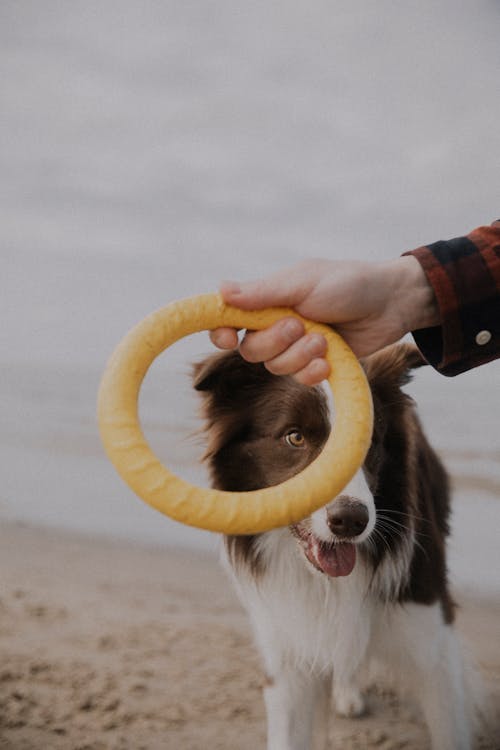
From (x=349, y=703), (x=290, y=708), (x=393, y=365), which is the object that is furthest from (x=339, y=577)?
(x=349, y=703)

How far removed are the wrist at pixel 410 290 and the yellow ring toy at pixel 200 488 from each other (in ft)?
0.84

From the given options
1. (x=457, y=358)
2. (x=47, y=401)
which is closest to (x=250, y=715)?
(x=457, y=358)

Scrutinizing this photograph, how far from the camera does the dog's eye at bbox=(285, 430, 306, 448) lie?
3.16 meters

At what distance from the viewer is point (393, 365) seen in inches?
132

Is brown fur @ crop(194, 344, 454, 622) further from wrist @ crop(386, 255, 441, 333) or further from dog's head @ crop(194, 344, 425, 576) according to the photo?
wrist @ crop(386, 255, 441, 333)

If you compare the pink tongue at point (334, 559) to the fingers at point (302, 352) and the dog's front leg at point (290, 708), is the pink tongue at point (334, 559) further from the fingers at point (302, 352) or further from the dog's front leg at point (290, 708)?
the fingers at point (302, 352)

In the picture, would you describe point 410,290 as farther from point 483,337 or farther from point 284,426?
point 284,426

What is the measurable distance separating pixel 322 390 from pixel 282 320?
2.27ft

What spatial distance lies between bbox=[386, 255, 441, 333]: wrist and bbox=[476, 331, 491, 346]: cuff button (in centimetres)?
17

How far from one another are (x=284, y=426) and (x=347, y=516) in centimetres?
62

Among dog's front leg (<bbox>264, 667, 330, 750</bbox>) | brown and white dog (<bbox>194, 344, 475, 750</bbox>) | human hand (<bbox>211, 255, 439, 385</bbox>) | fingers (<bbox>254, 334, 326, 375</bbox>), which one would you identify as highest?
human hand (<bbox>211, 255, 439, 385</bbox>)

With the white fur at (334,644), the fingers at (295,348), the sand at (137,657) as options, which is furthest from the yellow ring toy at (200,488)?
the sand at (137,657)

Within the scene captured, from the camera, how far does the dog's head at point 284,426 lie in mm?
3094

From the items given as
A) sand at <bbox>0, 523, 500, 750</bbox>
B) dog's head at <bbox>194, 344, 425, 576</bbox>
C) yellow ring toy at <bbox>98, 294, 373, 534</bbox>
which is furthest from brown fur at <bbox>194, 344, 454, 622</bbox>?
sand at <bbox>0, 523, 500, 750</bbox>
